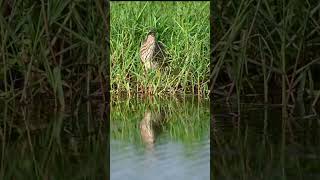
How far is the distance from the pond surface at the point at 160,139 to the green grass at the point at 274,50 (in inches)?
8.1

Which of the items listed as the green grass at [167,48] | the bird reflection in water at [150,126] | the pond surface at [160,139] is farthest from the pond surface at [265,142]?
the green grass at [167,48]

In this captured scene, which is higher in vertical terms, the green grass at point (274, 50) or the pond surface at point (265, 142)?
the green grass at point (274, 50)

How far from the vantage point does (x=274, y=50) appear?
3.37 meters

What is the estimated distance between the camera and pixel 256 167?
2217 mm

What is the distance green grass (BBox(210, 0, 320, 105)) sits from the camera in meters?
3.17

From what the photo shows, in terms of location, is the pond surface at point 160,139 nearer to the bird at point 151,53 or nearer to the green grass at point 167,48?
the green grass at point 167,48

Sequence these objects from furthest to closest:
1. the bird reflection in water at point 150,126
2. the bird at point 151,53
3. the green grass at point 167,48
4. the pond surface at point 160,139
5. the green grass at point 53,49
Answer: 1. the bird at point 151,53
2. the green grass at point 167,48
3. the green grass at point 53,49
4. the bird reflection in water at point 150,126
5. the pond surface at point 160,139

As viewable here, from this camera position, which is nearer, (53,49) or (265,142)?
(265,142)

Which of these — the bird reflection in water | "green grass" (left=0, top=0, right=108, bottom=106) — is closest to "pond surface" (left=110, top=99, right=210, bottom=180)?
the bird reflection in water

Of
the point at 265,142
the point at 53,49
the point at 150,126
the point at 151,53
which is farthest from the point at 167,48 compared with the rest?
the point at 265,142

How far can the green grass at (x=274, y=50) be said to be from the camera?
3174 millimetres

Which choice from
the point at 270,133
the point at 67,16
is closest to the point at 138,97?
the point at 67,16

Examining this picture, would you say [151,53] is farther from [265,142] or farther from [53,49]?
[265,142]

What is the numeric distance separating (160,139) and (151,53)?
1545 mm
